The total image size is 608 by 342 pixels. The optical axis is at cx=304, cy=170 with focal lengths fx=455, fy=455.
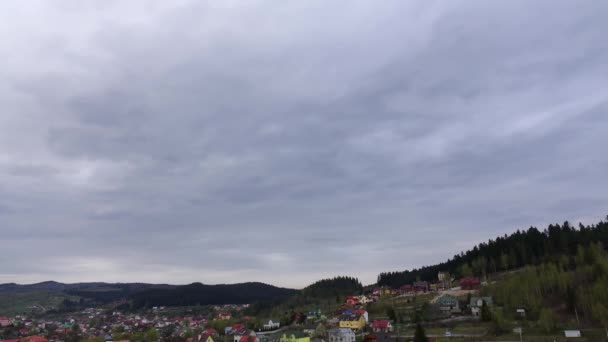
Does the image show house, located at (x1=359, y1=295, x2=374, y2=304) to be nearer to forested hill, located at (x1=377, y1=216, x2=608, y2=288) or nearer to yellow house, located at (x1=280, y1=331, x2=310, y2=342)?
forested hill, located at (x1=377, y1=216, x2=608, y2=288)

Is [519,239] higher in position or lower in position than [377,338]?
higher

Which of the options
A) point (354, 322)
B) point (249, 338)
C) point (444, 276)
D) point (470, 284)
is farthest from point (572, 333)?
point (444, 276)

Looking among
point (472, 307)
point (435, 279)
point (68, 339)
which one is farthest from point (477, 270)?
Result: point (68, 339)

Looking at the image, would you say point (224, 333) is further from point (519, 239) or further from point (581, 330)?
point (519, 239)

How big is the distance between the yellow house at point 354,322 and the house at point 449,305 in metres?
15.4

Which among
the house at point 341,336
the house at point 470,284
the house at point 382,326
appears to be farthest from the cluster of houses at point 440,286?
the house at point 341,336

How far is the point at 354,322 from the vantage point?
88375mm

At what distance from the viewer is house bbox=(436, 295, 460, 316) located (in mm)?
86312

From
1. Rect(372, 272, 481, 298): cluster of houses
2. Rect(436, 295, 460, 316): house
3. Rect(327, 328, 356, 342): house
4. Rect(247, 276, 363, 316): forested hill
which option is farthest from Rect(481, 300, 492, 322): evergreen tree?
Rect(247, 276, 363, 316): forested hill

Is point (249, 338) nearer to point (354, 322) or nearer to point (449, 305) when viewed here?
point (354, 322)

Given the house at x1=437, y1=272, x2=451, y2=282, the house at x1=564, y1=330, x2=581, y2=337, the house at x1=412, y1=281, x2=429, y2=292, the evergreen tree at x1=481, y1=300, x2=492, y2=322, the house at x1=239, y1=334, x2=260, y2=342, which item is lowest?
the house at x1=239, y1=334, x2=260, y2=342

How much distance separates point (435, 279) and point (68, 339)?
11357cm

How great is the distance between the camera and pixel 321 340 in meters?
79.6

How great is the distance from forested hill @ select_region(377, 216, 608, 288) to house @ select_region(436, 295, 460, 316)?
2999 cm
